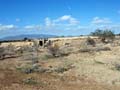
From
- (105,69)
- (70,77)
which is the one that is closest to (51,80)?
(70,77)

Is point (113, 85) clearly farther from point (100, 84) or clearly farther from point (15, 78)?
point (15, 78)

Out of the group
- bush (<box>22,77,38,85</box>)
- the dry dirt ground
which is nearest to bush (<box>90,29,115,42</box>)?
the dry dirt ground

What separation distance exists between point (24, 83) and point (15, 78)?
2.58m

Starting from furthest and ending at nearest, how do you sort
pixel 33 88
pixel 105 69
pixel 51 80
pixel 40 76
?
1. pixel 105 69
2. pixel 40 76
3. pixel 51 80
4. pixel 33 88

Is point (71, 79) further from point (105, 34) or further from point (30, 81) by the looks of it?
point (105, 34)

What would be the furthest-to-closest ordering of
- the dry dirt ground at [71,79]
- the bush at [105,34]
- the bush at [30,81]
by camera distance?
the bush at [105,34] → the bush at [30,81] → the dry dirt ground at [71,79]

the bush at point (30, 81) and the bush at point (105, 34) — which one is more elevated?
the bush at point (105, 34)

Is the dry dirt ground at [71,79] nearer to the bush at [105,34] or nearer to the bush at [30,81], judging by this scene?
the bush at [30,81]

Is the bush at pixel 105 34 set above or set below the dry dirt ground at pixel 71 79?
above

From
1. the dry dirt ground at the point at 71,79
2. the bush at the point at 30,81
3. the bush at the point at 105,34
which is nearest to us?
the dry dirt ground at the point at 71,79

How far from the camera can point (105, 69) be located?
26.6m

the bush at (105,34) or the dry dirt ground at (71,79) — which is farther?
the bush at (105,34)

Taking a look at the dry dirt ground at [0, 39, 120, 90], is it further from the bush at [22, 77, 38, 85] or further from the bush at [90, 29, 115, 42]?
the bush at [90, 29, 115, 42]

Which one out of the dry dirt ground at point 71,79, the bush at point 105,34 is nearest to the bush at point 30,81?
the dry dirt ground at point 71,79
